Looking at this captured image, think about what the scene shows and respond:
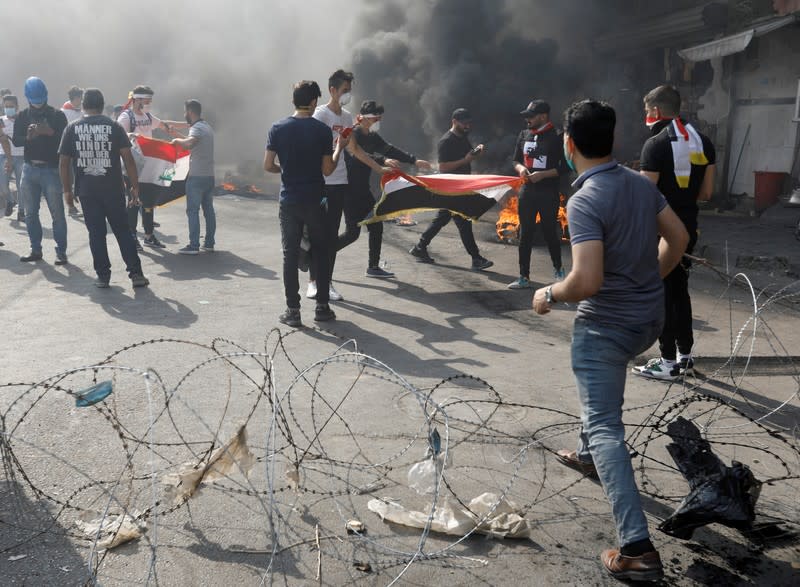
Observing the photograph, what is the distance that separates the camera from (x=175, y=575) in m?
3.15

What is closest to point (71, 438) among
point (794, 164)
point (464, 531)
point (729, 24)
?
point (464, 531)

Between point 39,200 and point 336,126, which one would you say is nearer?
point 336,126

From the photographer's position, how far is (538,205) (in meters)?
8.43

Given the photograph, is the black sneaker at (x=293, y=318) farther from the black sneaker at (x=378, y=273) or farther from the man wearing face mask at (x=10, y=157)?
the man wearing face mask at (x=10, y=157)

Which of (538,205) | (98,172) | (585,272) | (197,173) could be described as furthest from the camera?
(197,173)

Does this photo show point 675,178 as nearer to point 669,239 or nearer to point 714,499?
point 669,239

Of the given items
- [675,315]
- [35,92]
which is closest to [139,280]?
[35,92]

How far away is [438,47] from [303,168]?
52.0ft

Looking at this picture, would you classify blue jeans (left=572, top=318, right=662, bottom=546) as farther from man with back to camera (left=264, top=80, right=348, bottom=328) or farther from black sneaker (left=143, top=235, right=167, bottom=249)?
black sneaker (left=143, top=235, right=167, bottom=249)

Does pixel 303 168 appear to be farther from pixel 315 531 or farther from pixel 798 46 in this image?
pixel 798 46

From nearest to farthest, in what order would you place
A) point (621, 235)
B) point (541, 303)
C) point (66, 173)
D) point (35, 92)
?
point (621, 235) < point (541, 303) < point (66, 173) < point (35, 92)

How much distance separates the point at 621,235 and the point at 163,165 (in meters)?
8.46

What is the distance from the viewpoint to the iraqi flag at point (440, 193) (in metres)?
8.77

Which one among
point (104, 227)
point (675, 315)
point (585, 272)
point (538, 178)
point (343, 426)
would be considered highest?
point (538, 178)
